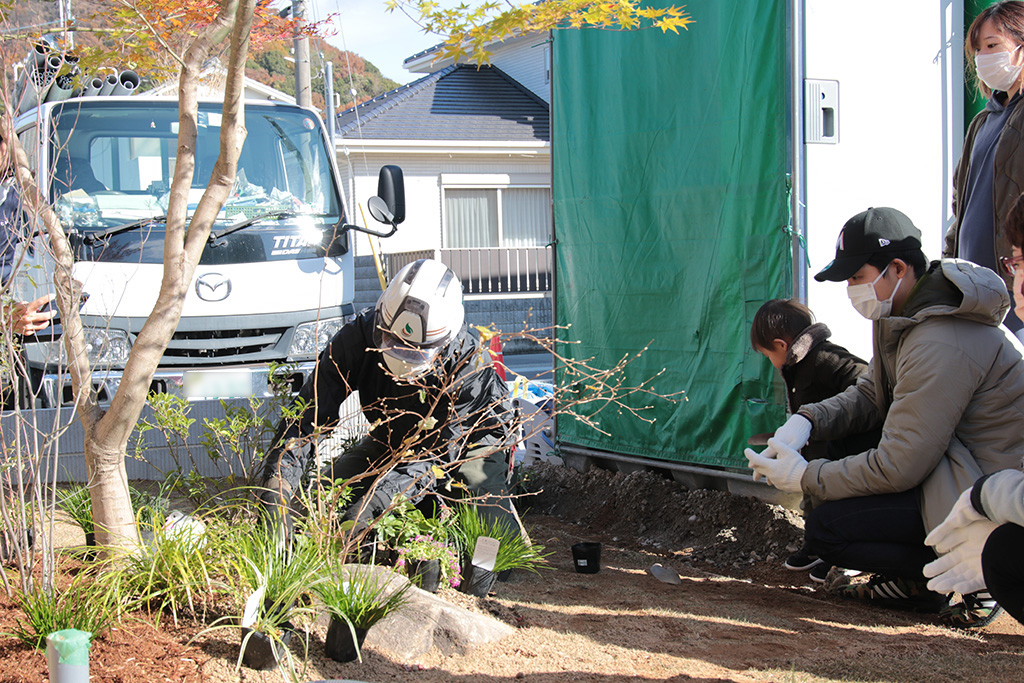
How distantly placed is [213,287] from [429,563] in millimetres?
2882

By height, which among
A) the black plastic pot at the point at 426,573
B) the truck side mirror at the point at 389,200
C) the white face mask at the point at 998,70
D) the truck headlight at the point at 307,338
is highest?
the white face mask at the point at 998,70

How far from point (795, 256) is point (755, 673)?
231 cm

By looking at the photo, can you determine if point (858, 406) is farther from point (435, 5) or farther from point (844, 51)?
point (435, 5)

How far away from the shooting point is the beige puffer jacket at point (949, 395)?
307 cm

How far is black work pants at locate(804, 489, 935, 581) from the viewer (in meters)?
3.24

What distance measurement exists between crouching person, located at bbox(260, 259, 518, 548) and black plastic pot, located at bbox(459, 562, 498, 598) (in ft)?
0.84

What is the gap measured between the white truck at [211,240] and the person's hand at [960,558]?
3382 mm

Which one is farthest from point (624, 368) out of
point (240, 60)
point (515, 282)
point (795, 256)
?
point (515, 282)

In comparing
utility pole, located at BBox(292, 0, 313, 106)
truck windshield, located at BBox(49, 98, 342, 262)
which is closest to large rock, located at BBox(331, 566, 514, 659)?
truck windshield, located at BBox(49, 98, 342, 262)

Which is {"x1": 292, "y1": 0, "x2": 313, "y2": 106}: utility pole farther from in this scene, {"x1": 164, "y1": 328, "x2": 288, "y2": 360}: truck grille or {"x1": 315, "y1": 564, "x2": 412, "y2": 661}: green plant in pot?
{"x1": 315, "y1": 564, "x2": 412, "y2": 661}: green plant in pot

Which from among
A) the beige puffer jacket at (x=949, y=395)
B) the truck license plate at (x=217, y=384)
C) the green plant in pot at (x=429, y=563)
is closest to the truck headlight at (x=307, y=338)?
the truck license plate at (x=217, y=384)

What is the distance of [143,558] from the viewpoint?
2637mm

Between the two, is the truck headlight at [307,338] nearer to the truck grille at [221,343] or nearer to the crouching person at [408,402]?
the truck grille at [221,343]

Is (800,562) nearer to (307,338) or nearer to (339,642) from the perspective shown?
(339,642)
